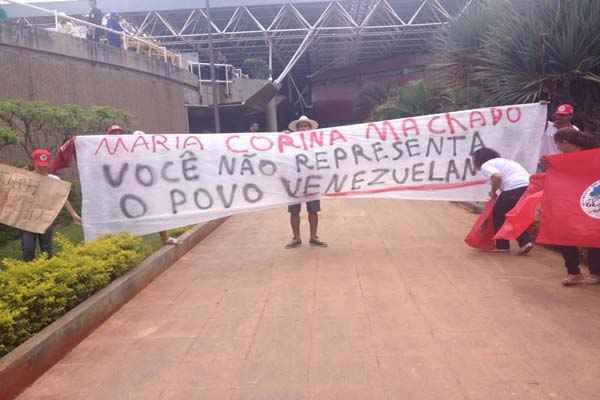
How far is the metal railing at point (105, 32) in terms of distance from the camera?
13.5 meters

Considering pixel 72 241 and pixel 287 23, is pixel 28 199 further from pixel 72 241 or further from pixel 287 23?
pixel 287 23

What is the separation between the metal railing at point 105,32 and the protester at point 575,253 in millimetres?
11207

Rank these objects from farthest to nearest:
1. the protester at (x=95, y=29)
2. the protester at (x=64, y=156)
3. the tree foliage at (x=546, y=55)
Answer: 1. the protester at (x=95, y=29)
2. the tree foliage at (x=546, y=55)
3. the protester at (x=64, y=156)

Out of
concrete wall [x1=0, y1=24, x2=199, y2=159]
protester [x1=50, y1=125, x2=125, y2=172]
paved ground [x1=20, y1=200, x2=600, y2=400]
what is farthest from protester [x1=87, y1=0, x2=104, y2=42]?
paved ground [x1=20, y1=200, x2=600, y2=400]

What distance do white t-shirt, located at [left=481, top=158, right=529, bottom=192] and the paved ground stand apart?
787 mm

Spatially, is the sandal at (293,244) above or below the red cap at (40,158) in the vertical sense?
below

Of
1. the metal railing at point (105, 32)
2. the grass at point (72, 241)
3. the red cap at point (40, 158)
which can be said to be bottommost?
the grass at point (72, 241)

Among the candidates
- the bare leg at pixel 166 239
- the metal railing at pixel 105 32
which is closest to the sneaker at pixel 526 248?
the bare leg at pixel 166 239

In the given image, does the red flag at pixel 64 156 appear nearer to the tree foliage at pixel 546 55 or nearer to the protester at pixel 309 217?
the protester at pixel 309 217

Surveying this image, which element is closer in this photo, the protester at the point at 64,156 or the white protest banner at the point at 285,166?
the protester at the point at 64,156

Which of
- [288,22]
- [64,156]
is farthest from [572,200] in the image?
[288,22]

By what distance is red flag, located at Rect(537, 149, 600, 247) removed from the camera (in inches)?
190

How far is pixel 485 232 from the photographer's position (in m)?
6.41

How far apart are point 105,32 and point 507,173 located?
14110 millimetres
